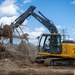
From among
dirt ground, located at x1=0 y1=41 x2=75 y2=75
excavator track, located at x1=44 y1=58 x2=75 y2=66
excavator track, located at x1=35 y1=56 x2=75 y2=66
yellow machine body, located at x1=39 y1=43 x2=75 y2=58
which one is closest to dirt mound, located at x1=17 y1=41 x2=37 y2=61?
dirt ground, located at x1=0 y1=41 x2=75 y2=75

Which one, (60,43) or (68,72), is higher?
(60,43)

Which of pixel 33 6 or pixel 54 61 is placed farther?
pixel 33 6

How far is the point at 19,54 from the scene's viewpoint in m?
23.1

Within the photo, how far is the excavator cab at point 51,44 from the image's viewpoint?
21.7 meters

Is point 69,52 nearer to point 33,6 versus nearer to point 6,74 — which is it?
point 33,6

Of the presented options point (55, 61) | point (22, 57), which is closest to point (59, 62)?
point (55, 61)

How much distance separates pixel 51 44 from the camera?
71.4ft

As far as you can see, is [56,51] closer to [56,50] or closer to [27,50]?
[56,50]

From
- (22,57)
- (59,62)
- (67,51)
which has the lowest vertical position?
(59,62)

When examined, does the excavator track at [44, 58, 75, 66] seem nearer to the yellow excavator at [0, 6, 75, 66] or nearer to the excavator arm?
the yellow excavator at [0, 6, 75, 66]

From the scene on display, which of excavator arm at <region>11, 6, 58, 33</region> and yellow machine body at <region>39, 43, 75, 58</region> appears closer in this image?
yellow machine body at <region>39, 43, 75, 58</region>

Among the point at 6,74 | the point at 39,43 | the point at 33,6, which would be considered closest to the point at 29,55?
the point at 39,43

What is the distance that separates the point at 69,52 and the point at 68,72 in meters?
8.02

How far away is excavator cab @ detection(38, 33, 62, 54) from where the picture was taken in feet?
71.3
